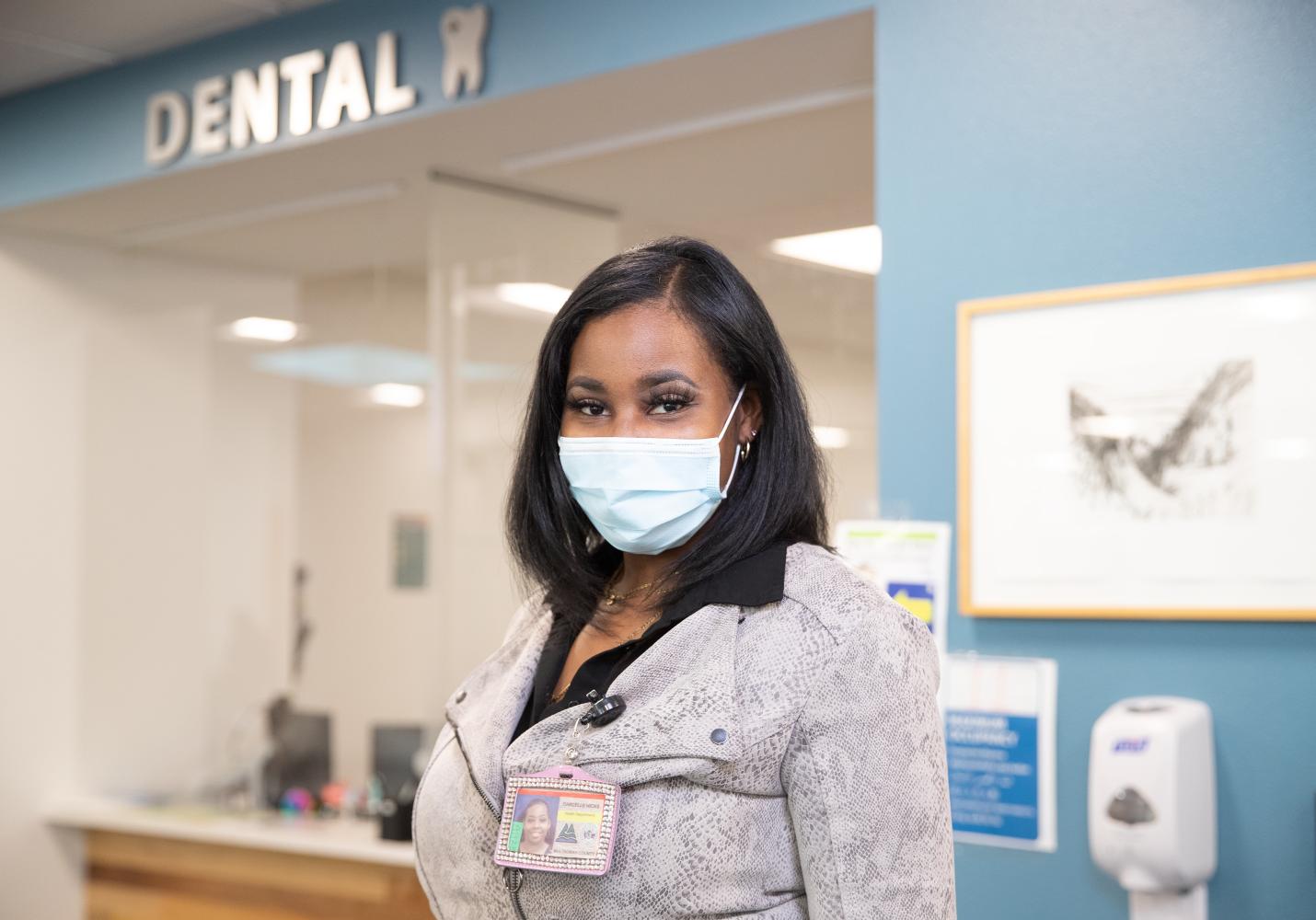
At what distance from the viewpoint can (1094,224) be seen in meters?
2.60

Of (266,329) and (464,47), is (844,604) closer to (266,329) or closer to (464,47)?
(464,47)

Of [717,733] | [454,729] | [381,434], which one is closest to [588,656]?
[454,729]

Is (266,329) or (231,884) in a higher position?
(266,329)

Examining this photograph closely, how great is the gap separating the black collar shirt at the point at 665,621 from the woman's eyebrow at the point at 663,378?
0.20 metres

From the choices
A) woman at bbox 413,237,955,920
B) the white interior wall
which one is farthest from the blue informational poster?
the white interior wall

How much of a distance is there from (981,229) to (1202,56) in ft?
1.59

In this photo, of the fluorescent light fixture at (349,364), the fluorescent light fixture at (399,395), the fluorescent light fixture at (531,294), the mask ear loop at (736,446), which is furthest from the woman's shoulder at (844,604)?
the fluorescent light fixture at (399,395)

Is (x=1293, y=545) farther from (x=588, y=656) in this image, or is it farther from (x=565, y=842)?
(x=565, y=842)

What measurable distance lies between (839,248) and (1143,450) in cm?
206

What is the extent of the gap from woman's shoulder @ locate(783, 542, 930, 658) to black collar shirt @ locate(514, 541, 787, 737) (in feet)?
0.06

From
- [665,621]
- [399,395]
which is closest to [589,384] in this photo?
[665,621]

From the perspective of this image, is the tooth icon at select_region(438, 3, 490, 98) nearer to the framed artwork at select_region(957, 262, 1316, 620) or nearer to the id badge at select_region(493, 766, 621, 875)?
the framed artwork at select_region(957, 262, 1316, 620)

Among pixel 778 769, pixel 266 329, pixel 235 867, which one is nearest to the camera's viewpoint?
pixel 778 769

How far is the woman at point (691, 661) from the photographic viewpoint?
4.37ft
